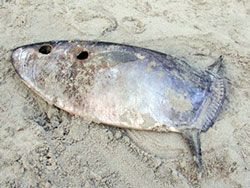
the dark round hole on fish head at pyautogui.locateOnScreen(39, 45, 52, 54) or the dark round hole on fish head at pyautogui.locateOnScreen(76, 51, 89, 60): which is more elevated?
the dark round hole on fish head at pyautogui.locateOnScreen(76, 51, 89, 60)

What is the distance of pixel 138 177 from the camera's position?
2.28m

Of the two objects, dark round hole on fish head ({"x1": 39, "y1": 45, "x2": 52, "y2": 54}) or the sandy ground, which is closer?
A: the sandy ground

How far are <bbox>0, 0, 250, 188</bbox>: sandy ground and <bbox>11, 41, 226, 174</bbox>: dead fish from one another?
4.4 inches

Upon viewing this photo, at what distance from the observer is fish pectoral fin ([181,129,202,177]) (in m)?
2.37

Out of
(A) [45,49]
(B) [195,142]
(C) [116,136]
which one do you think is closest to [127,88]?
(C) [116,136]

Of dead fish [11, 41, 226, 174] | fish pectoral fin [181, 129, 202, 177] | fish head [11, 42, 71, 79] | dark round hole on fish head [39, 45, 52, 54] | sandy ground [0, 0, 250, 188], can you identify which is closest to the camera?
sandy ground [0, 0, 250, 188]

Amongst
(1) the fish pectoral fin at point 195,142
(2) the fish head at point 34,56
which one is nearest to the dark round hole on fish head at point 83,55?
(2) the fish head at point 34,56

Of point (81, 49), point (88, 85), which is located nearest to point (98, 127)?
point (88, 85)

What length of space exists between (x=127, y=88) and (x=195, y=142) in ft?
2.54

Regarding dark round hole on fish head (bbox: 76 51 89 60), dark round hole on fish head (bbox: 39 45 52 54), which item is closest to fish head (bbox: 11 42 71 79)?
dark round hole on fish head (bbox: 39 45 52 54)

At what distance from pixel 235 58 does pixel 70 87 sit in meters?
2.07

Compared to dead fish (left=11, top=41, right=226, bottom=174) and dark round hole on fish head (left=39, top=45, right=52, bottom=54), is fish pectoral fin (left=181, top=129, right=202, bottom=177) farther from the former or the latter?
dark round hole on fish head (left=39, top=45, right=52, bottom=54)

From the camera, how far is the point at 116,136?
8.30 ft

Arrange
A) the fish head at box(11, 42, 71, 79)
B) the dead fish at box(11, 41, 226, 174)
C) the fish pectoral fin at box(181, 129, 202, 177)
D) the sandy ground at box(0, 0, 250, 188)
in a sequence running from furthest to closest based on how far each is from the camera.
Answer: the fish head at box(11, 42, 71, 79), the dead fish at box(11, 41, 226, 174), the fish pectoral fin at box(181, 129, 202, 177), the sandy ground at box(0, 0, 250, 188)
